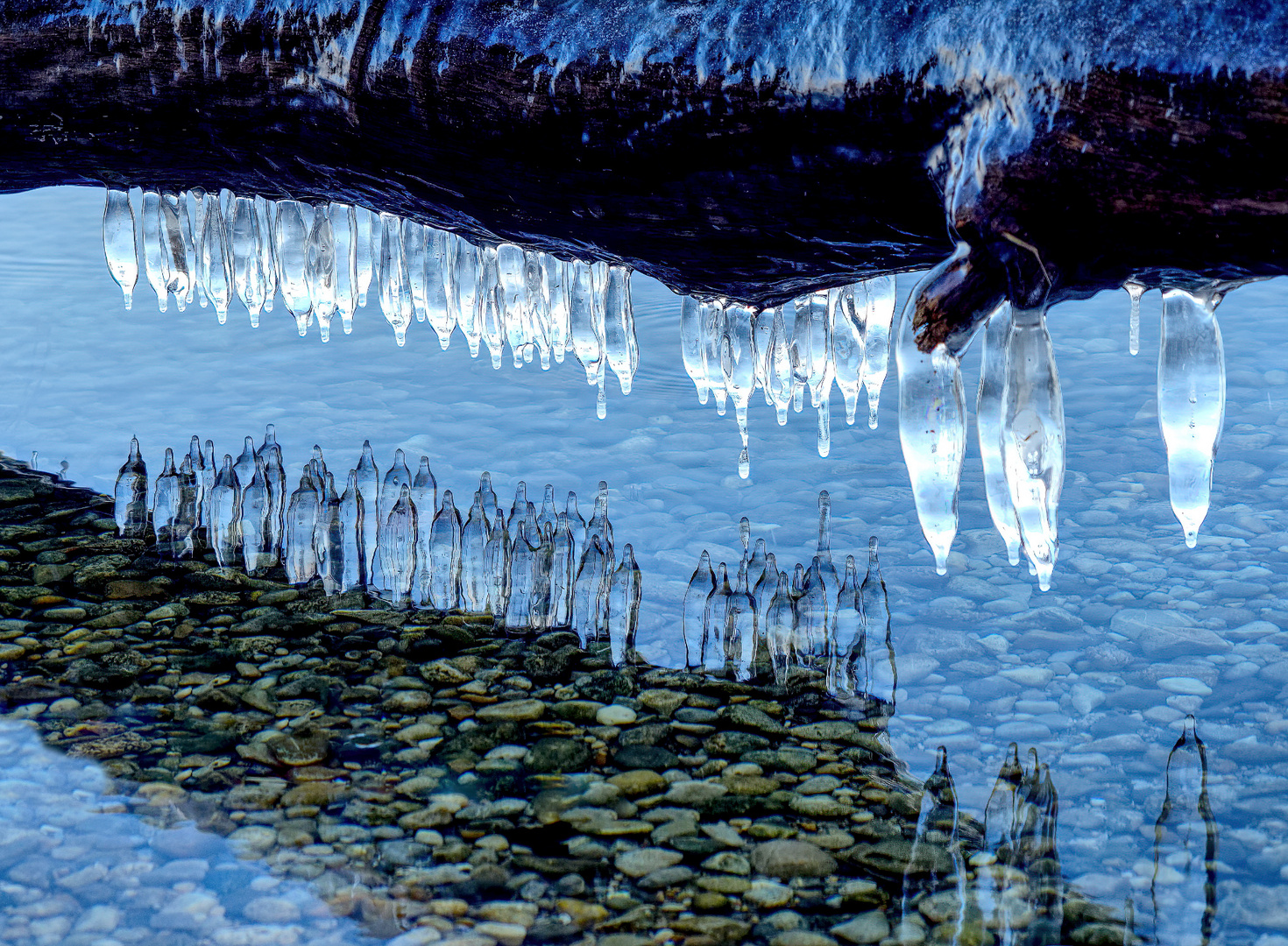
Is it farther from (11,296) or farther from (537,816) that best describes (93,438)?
(537,816)

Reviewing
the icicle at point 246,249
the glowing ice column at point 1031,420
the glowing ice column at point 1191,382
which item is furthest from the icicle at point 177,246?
the glowing ice column at point 1191,382

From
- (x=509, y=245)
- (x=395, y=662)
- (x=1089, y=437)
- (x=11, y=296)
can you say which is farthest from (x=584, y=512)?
(x=11, y=296)

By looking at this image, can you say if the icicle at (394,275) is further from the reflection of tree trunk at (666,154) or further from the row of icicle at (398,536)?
the row of icicle at (398,536)

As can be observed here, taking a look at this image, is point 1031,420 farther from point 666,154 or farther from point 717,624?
point 717,624

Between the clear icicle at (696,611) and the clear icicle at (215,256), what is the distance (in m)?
2.10

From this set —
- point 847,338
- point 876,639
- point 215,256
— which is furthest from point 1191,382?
point 215,256

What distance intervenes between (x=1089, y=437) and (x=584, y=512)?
273 cm

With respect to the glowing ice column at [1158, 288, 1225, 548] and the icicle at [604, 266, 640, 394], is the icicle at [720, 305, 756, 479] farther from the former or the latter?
the glowing ice column at [1158, 288, 1225, 548]

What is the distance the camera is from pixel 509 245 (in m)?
4.03

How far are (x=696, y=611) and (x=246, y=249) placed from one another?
2.16 meters

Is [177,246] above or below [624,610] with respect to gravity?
above

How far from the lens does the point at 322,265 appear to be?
4.67m

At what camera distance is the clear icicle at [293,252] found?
4.52 m

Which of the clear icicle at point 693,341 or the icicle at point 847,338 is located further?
the clear icicle at point 693,341
